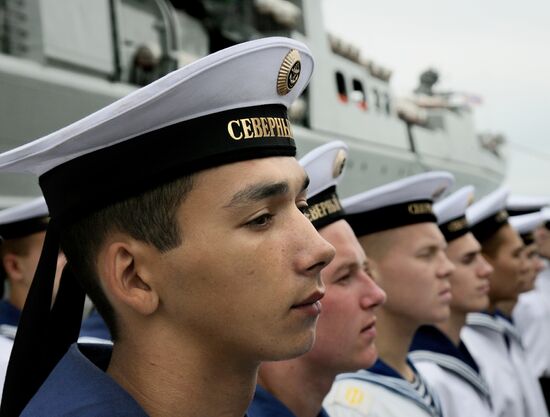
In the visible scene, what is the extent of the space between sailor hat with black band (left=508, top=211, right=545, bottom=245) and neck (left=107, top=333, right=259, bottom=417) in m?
4.22

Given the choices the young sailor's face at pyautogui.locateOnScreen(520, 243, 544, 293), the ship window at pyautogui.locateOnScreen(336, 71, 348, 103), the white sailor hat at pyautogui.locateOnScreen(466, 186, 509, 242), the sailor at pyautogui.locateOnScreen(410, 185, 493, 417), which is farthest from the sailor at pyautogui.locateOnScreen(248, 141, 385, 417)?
the ship window at pyautogui.locateOnScreen(336, 71, 348, 103)

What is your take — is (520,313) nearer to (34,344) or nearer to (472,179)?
(34,344)

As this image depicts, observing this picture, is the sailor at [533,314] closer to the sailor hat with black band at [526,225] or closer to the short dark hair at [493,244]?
the sailor hat with black band at [526,225]

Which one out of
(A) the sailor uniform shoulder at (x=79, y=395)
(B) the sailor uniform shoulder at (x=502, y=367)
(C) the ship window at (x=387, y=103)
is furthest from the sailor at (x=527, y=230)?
(C) the ship window at (x=387, y=103)

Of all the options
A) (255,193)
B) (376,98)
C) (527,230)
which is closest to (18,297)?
(255,193)

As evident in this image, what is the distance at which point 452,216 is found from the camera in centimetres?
345

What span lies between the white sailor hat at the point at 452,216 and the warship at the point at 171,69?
230 cm

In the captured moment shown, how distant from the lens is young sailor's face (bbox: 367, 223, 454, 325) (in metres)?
2.59

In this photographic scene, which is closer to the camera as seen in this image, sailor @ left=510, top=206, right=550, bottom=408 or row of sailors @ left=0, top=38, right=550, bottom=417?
row of sailors @ left=0, top=38, right=550, bottom=417

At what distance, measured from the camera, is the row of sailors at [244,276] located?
1136 millimetres

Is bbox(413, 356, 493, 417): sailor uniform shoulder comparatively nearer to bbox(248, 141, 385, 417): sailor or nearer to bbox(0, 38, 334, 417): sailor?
bbox(248, 141, 385, 417): sailor

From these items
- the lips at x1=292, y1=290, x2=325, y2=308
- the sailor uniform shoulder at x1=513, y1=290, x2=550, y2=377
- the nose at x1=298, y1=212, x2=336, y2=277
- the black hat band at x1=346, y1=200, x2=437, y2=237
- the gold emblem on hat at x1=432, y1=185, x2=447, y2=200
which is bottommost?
the sailor uniform shoulder at x1=513, y1=290, x2=550, y2=377

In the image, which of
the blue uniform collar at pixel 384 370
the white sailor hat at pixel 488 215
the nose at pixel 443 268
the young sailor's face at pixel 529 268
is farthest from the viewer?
the young sailor's face at pixel 529 268

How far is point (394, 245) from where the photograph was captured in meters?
2.63
